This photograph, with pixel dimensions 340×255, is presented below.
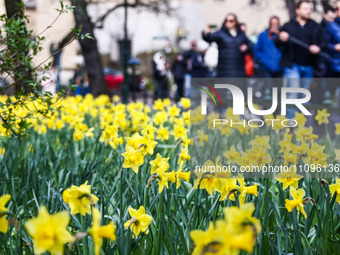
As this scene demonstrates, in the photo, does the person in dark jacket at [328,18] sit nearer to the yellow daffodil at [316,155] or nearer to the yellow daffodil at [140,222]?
the yellow daffodil at [316,155]

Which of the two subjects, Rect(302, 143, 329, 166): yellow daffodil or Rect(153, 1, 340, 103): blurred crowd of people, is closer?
Rect(302, 143, 329, 166): yellow daffodil

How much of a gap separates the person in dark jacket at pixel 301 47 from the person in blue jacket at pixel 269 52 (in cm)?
22

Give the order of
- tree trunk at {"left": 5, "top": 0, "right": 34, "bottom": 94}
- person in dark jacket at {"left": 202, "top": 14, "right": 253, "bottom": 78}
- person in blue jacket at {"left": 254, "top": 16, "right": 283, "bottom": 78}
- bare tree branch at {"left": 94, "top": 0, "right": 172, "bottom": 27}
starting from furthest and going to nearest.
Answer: bare tree branch at {"left": 94, "top": 0, "right": 172, "bottom": 27}
person in dark jacket at {"left": 202, "top": 14, "right": 253, "bottom": 78}
person in blue jacket at {"left": 254, "top": 16, "right": 283, "bottom": 78}
tree trunk at {"left": 5, "top": 0, "right": 34, "bottom": 94}

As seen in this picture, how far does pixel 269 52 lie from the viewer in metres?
7.28

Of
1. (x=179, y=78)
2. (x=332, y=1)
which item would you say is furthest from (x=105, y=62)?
(x=179, y=78)

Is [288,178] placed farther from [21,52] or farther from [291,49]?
[291,49]

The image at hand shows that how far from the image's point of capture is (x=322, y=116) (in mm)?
4367

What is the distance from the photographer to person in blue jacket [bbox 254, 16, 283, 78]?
724cm

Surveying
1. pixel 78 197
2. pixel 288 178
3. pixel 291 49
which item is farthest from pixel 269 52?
pixel 78 197

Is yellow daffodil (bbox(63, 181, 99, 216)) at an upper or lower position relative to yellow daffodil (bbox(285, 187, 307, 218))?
upper

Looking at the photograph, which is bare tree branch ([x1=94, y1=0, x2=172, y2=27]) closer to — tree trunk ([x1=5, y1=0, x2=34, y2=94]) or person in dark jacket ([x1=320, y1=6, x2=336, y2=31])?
person in dark jacket ([x1=320, y1=6, x2=336, y2=31])

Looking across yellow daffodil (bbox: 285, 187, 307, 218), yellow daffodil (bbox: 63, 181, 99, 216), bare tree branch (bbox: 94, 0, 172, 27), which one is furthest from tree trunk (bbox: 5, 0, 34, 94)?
bare tree branch (bbox: 94, 0, 172, 27)

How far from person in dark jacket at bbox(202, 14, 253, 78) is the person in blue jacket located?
459 millimetres

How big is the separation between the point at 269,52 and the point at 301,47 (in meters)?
0.50
